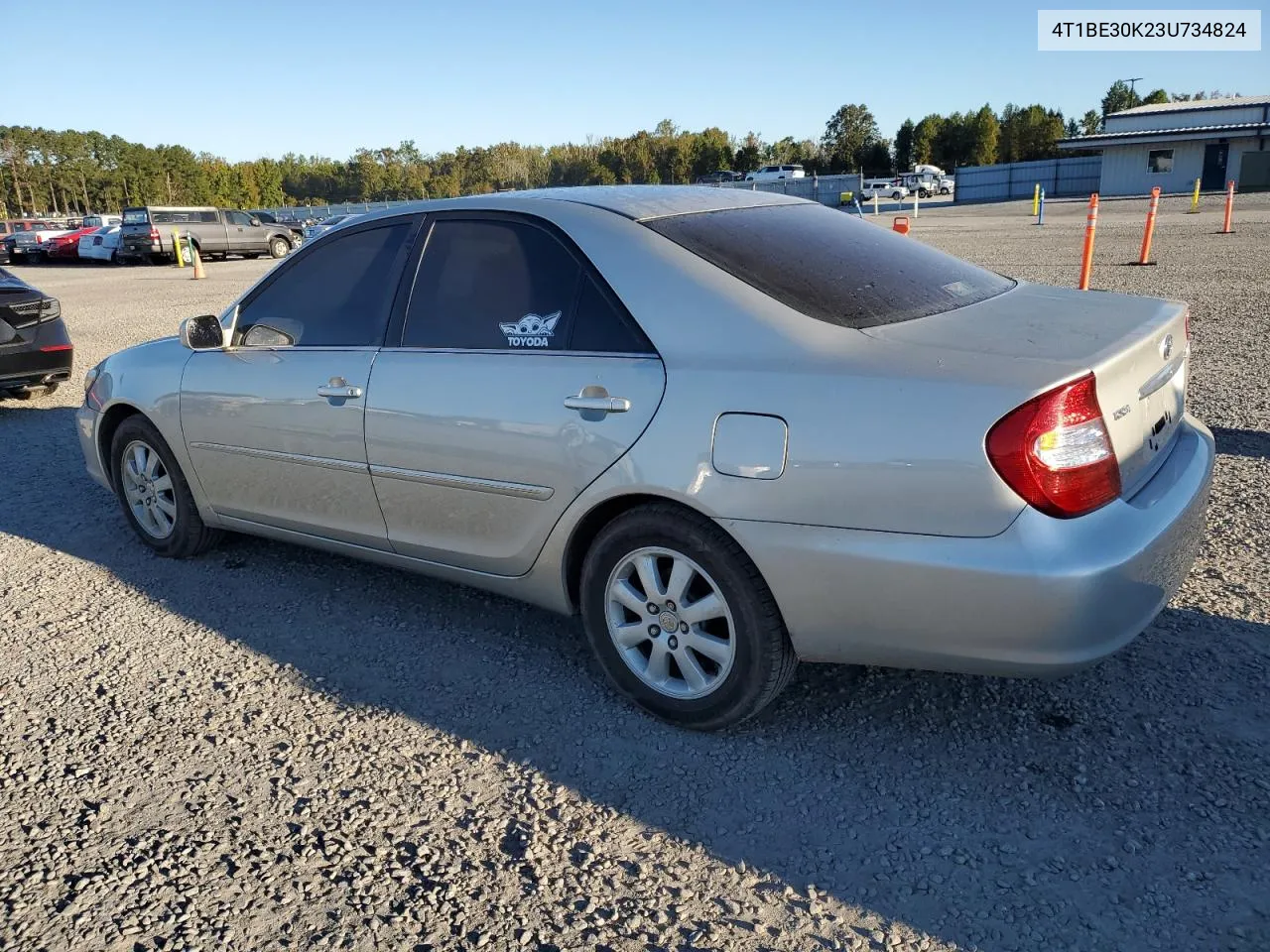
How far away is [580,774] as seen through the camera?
298cm

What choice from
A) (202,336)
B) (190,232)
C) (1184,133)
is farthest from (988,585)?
(1184,133)

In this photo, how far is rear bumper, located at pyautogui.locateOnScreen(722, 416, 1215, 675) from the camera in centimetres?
248

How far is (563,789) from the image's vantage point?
291 cm

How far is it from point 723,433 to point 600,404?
443 millimetres

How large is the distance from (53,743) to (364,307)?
186 centimetres

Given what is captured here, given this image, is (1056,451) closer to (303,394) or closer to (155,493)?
(303,394)

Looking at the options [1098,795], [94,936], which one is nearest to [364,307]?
[94,936]

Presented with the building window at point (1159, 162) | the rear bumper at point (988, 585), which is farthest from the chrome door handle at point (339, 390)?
the building window at point (1159, 162)

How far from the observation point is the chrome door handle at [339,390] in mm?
3750

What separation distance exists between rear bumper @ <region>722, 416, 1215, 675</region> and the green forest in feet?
247

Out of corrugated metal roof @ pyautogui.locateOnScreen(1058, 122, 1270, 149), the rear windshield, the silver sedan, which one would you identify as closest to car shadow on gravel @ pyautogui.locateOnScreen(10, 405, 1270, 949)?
the silver sedan

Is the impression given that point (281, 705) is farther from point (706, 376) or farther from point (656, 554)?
point (706, 376)

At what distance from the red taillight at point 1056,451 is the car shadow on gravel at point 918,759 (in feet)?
2.76

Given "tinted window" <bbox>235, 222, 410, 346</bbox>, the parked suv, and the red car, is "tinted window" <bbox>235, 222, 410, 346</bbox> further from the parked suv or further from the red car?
the red car
